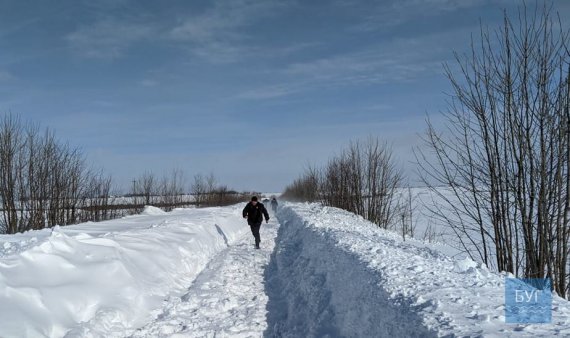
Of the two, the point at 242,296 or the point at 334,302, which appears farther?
the point at 242,296

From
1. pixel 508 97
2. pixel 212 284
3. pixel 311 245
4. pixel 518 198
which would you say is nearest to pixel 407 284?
pixel 518 198

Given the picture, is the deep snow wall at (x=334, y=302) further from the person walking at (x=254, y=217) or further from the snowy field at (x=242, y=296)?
the person walking at (x=254, y=217)

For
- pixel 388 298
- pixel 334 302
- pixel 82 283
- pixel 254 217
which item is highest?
pixel 254 217

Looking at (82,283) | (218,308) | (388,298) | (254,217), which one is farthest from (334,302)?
(254,217)

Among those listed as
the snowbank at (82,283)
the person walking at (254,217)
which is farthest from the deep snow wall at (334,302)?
the person walking at (254,217)

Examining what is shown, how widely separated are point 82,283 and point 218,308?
88.5 inches

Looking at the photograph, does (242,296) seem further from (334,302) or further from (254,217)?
(254,217)

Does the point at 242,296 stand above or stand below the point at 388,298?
below

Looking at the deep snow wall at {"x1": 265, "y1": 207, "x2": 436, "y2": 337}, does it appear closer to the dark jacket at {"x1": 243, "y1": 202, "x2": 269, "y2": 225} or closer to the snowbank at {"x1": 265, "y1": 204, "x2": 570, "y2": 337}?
the snowbank at {"x1": 265, "y1": 204, "x2": 570, "y2": 337}

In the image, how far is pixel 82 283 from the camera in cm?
672

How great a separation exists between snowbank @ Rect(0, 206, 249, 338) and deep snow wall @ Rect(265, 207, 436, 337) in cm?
221

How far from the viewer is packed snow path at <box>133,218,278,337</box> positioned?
6309mm

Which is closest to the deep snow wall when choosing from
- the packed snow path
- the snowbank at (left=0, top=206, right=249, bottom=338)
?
the packed snow path

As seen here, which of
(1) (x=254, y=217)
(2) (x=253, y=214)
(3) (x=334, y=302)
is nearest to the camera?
(3) (x=334, y=302)
